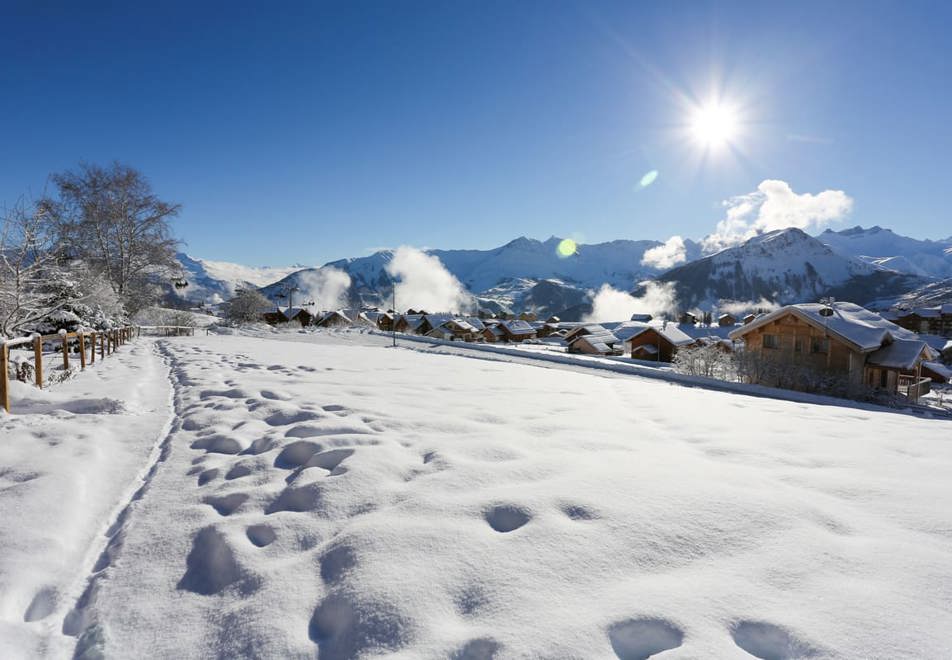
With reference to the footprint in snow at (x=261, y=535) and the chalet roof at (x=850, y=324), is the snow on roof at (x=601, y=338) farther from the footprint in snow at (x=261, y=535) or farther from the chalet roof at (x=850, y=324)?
the footprint in snow at (x=261, y=535)

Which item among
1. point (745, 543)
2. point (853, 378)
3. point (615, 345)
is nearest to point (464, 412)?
point (745, 543)

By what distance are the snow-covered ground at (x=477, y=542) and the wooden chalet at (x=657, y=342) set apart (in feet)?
122

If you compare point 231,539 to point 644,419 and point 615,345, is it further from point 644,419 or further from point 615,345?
point 615,345

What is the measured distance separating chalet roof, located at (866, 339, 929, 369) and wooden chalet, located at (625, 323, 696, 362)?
1794 cm

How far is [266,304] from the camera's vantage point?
51719 millimetres

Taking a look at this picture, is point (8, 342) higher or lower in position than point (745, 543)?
higher

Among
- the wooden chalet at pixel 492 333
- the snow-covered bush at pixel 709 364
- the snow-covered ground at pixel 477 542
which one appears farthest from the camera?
the wooden chalet at pixel 492 333

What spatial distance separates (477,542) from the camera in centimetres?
245

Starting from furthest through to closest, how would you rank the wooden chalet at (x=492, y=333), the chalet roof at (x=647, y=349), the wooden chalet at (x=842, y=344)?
the wooden chalet at (x=492, y=333)
the chalet roof at (x=647, y=349)
the wooden chalet at (x=842, y=344)

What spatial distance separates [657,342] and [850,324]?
21.3 m

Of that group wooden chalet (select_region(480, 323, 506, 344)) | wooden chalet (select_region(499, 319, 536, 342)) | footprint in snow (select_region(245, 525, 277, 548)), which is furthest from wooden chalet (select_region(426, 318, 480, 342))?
footprint in snow (select_region(245, 525, 277, 548))

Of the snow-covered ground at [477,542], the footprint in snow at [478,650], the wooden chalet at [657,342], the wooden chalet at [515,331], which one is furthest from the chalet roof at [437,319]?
the footprint in snow at [478,650]

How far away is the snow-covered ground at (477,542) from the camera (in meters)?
1.81

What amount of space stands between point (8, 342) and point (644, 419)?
8267 mm
